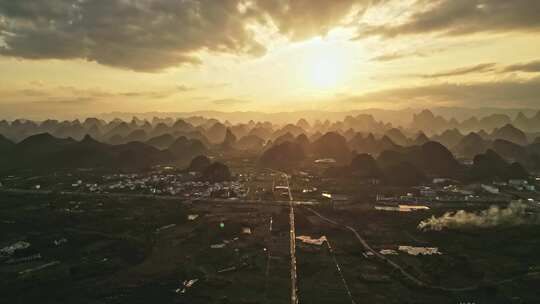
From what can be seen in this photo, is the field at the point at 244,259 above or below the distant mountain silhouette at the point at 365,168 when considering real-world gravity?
below

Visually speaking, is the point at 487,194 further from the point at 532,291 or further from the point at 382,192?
the point at 532,291

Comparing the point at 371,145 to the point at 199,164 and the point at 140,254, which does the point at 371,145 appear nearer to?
the point at 199,164

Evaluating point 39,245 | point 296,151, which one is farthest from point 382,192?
point 39,245

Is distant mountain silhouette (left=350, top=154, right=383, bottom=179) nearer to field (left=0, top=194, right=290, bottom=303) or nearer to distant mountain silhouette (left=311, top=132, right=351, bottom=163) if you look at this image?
distant mountain silhouette (left=311, top=132, right=351, bottom=163)

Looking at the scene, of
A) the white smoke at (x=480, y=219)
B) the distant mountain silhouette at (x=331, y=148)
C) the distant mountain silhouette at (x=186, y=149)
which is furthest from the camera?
the distant mountain silhouette at (x=186, y=149)

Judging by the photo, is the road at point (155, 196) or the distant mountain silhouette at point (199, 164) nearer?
the road at point (155, 196)

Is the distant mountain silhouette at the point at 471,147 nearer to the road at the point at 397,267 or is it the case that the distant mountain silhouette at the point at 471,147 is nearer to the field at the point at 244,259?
the field at the point at 244,259

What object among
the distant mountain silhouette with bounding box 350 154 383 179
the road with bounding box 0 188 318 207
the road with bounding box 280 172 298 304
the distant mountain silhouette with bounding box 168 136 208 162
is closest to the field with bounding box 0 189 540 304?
the road with bounding box 280 172 298 304

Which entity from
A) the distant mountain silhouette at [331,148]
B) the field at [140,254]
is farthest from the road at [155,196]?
the distant mountain silhouette at [331,148]

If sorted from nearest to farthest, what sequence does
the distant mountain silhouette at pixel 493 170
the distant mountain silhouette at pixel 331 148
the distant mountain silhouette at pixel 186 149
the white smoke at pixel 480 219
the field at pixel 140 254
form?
the field at pixel 140 254 < the white smoke at pixel 480 219 < the distant mountain silhouette at pixel 493 170 < the distant mountain silhouette at pixel 331 148 < the distant mountain silhouette at pixel 186 149

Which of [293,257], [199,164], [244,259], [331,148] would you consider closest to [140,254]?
[244,259]
